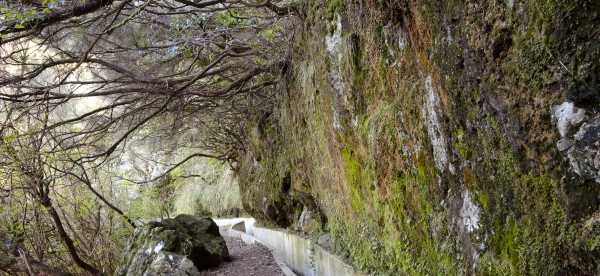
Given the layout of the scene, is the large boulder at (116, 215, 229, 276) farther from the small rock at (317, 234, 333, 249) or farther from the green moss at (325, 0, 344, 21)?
the green moss at (325, 0, 344, 21)

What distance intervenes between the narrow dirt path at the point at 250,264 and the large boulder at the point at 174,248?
1.20 ft

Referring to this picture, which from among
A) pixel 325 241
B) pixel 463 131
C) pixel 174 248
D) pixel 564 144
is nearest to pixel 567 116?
pixel 564 144

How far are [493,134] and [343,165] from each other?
3279 mm

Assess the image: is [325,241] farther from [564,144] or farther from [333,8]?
[564,144]

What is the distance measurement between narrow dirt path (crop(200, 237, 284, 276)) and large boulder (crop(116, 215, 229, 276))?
365mm

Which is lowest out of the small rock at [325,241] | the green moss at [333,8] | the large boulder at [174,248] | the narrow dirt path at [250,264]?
the narrow dirt path at [250,264]

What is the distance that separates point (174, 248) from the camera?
398 inches

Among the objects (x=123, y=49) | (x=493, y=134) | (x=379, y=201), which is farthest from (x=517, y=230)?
(x=123, y=49)

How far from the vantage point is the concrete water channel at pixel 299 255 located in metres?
6.32

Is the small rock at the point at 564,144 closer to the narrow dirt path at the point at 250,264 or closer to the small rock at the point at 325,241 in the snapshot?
the small rock at the point at 325,241

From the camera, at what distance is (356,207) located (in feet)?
18.7

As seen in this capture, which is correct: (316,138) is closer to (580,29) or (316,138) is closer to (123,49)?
(123,49)

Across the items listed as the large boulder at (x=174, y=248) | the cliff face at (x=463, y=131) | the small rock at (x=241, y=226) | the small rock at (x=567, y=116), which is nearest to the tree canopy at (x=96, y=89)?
the large boulder at (x=174, y=248)

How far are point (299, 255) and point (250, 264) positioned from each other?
97.3 inches
